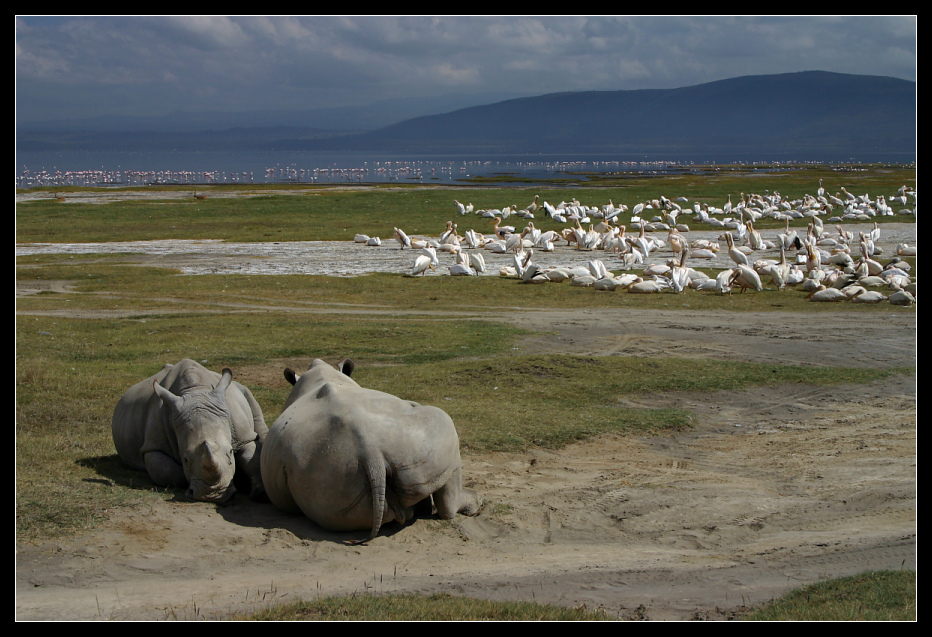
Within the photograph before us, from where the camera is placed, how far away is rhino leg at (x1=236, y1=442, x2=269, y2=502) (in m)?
7.76

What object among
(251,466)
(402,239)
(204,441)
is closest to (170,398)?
(204,441)

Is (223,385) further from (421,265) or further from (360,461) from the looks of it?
(421,265)

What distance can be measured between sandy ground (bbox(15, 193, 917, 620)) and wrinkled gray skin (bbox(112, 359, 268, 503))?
319 millimetres

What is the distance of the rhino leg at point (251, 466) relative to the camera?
776cm

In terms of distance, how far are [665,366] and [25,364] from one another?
32.5 ft

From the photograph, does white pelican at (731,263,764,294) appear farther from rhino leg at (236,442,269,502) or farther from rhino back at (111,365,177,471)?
rhino back at (111,365,177,471)

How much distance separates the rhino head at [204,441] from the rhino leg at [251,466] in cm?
29

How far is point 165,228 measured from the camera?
39719 millimetres

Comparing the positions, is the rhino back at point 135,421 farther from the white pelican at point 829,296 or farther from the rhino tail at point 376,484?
the white pelican at point 829,296

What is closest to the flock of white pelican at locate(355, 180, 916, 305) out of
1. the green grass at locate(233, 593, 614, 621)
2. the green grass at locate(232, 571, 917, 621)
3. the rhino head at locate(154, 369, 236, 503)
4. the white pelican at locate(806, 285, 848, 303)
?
the white pelican at locate(806, 285, 848, 303)

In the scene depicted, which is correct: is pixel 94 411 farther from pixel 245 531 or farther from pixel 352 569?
pixel 352 569

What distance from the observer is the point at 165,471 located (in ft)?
25.3

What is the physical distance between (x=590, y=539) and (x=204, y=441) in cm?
Answer: 341

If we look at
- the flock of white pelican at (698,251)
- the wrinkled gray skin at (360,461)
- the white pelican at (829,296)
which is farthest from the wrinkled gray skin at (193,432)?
the white pelican at (829,296)
